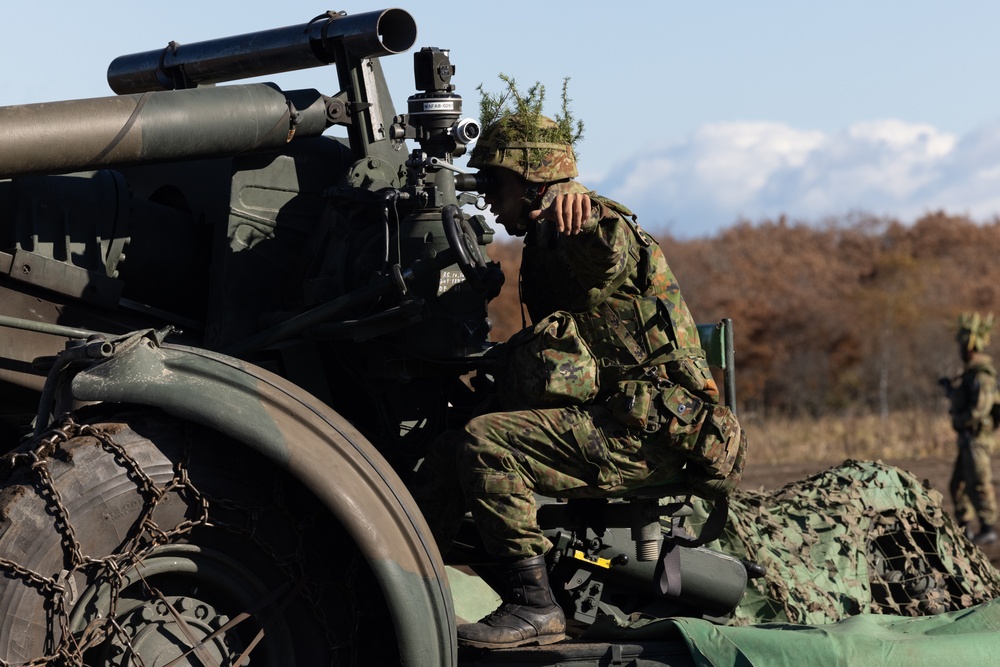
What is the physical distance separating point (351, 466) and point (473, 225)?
4.19 ft

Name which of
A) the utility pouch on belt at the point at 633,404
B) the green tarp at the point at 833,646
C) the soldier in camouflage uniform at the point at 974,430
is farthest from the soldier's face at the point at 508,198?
the soldier in camouflage uniform at the point at 974,430

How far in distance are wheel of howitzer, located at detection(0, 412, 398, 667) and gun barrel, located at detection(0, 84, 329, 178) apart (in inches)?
37.4

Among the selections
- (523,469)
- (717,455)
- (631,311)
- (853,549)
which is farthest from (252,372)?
(853,549)

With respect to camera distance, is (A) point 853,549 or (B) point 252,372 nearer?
(B) point 252,372

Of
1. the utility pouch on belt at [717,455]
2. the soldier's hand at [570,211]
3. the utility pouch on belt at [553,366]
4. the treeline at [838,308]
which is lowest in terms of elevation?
the treeline at [838,308]

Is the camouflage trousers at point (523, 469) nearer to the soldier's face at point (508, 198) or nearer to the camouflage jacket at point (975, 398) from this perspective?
the soldier's face at point (508, 198)

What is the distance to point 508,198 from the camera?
4.88m

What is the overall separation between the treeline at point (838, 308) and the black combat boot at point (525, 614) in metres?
14.5

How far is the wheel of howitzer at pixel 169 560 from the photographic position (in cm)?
373

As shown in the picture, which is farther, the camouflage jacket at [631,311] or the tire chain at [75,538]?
the camouflage jacket at [631,311]

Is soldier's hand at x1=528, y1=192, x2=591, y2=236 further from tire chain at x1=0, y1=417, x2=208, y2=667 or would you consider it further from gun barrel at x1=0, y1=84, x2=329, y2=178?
tire chain at x1=0, y1=417, x2=208, y2=667

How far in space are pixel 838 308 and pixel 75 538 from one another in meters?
21.4

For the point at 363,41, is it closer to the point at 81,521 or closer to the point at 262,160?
the point at 262,160

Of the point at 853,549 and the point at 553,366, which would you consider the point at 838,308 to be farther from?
the point at 553,366
